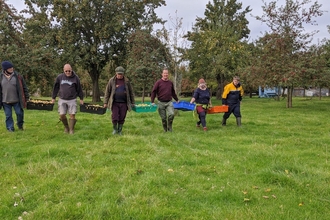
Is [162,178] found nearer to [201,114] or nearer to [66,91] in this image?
[66,91]

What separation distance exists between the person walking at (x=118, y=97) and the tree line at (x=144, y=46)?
716cm

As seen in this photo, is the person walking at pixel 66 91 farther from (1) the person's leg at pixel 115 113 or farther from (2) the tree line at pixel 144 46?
(2) the tree line at pixel 144 46

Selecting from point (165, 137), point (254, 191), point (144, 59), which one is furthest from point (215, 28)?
point (254, 191)

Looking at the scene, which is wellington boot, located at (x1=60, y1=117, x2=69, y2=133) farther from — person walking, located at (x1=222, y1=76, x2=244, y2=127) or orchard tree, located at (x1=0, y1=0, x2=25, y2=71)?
orchard tree, located at (x1=0, y1=0, x2=25, y2=71)

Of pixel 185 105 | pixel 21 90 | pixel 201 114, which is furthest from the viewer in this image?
pixel 185 105

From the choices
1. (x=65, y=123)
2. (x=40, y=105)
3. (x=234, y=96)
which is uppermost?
(x=234, y=96)

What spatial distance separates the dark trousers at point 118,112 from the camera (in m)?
8.57

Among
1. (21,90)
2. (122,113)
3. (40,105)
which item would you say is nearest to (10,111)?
(21,90)

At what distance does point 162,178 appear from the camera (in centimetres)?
471

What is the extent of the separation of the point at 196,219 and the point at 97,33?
25.3m

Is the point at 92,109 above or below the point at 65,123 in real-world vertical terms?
above

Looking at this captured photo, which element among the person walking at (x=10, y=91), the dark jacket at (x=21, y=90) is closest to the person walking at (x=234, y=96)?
the dark jacket at (x=21, y=90)

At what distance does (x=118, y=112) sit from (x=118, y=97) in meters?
0.43

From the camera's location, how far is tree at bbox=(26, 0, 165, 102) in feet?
85.6
